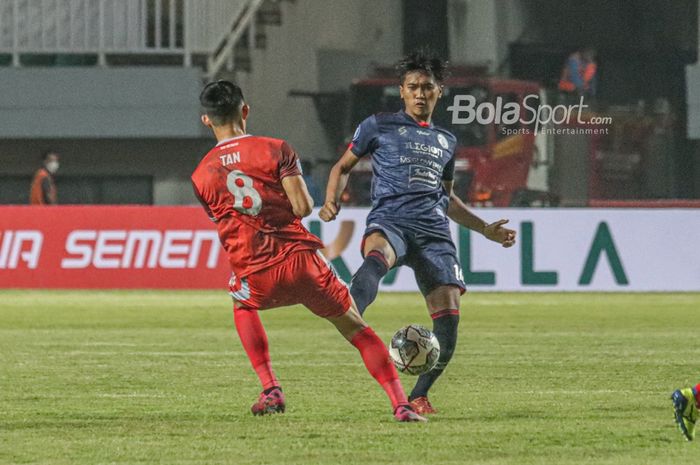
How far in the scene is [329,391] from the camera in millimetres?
9961

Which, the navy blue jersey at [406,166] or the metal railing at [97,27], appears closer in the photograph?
the navy blue jersey at [406,166]

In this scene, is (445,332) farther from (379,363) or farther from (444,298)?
(379,363)

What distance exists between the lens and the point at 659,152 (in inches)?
1117

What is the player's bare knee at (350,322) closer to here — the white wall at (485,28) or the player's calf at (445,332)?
the player's calf at (445,332)

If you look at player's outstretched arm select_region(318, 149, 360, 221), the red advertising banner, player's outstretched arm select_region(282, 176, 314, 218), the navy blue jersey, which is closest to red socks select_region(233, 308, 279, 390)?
player's outstretched arm select_region(318, 149, 360, 221)

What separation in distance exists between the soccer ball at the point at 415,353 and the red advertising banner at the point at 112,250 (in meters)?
13.7

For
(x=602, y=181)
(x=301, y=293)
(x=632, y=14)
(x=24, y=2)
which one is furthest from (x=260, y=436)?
(x=632, y=14)

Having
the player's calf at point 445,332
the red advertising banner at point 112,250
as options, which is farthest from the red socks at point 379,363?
the red advertising banner at point 112,250

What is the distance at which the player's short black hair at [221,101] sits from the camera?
802cm

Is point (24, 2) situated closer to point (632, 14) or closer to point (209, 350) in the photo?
point (632, 14)

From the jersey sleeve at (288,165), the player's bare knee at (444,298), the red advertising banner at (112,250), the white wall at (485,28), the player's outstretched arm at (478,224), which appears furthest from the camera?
the white wall at (485,28)

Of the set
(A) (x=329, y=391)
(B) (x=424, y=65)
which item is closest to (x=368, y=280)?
(B) (x=424, y=65)

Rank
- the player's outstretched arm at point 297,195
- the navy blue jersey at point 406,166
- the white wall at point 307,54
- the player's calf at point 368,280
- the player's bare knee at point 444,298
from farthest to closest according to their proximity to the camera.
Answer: the white wall at point 307,54 < the navy blue jersey at point 406,166 < the player's bare knee at point 444,298 < the player's calf at point 368,280 < the player's outstretched arm at point 297,195

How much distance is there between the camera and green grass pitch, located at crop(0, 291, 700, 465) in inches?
282
